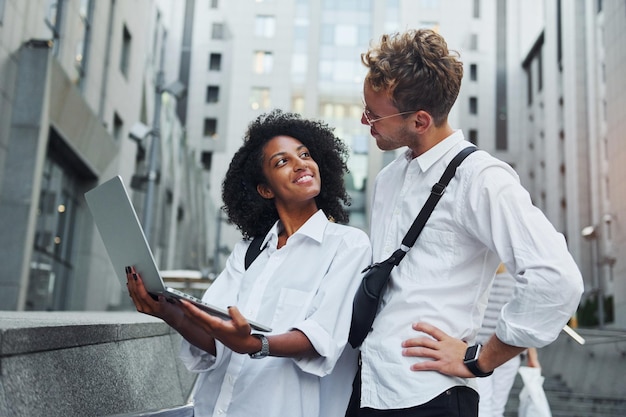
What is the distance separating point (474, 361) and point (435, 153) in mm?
781

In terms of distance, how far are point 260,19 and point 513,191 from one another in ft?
175

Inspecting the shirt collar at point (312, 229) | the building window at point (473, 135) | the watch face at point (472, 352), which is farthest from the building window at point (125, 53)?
the building window at point (473, 135)

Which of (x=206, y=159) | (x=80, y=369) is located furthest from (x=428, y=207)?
(x=206, y=159)

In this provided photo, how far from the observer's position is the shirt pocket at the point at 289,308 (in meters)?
2.84

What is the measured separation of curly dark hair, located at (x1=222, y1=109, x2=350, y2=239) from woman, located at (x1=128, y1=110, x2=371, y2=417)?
5 cm

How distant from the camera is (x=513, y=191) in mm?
2580

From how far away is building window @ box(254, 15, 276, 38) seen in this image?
53688mm

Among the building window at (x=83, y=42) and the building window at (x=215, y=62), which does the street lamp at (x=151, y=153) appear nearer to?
the building window at (x=83, y=42)

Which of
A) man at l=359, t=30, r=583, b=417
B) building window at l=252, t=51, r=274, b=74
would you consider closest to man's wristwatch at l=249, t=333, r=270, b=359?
man at l=359, t=30, r=583, b=417

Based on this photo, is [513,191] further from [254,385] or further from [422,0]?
[422,0]

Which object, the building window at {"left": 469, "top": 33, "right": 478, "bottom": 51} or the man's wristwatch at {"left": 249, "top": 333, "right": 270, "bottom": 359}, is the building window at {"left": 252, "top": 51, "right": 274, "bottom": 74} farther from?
the man's wristwatch at {"left": 249, "top": 333, "right": 270, "bottom": 359}

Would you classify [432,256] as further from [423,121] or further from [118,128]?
[118,128]

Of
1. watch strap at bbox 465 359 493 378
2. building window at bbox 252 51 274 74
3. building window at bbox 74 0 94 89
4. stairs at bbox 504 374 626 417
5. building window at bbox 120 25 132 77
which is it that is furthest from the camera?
building window at bbox 252 51 274 74

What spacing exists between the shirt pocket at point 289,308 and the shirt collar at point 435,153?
64cm
